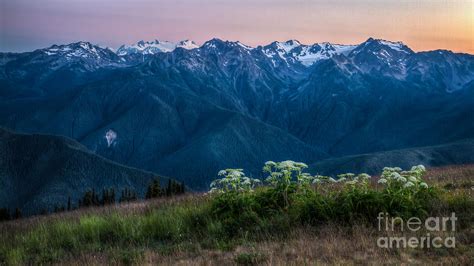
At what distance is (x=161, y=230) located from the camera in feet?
40.9

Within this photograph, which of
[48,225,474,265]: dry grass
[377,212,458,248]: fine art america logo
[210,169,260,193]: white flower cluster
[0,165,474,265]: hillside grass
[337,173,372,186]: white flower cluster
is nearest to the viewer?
[48,225,474,265]: dry grass

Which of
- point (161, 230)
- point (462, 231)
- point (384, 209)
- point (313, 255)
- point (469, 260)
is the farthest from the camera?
point (161, 230)

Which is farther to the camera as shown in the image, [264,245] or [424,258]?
[264,245]

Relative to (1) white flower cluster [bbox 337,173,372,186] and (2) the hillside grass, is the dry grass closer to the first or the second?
(2) the hillside grass

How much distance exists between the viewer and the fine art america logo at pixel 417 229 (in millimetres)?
9273

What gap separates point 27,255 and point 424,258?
925 centimetres

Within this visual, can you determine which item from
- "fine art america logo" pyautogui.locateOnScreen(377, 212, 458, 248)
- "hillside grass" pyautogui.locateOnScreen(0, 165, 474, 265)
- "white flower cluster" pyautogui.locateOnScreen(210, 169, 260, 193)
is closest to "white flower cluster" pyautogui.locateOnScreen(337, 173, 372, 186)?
"hillside grass" pyautogui.locateOnScreen(0, 165, 474, 265)

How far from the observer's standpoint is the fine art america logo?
927 cm

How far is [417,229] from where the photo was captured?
33.2 ft

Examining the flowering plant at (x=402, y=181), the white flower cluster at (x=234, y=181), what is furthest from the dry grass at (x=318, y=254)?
the white flower cluster at (x=234, y=181)

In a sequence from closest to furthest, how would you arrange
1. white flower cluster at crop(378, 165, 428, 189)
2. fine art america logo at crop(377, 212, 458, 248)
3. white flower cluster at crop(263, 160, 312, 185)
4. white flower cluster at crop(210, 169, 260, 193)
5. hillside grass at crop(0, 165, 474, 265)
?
1. hillside grass at crop(0, 165, 474, 265)
2. fine art america logo at crop(377, 212, 458, 248)
3. white flower cluster at crop(378, 165, 428, 189)
4. white flower cluster at crop(263, 160, 312, 185)
5. white flower cluster at crop(210, 169, 260, 193)

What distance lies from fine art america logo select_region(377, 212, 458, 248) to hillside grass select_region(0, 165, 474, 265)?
0.18 m

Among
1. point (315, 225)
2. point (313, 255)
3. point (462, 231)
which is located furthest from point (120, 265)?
point (462, 231)

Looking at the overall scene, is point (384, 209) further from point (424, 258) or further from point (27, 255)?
point (27, 255)
